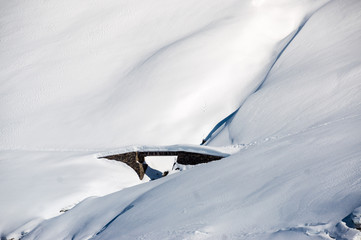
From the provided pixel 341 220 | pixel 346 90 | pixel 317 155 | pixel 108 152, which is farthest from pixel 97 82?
pixel 341 220

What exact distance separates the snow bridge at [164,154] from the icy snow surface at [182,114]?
0.94 feet

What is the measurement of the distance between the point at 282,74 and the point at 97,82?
33.9ft

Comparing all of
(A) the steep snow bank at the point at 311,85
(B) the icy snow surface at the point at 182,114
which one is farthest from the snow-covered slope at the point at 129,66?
(A) the steep snow bank at the point at 311,85

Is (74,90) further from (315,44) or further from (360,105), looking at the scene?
(360,105)

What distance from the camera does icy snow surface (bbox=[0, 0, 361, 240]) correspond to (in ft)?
19.4

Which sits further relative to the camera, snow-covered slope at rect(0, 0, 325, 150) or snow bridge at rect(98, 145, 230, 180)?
snow-covered slope at rect(0, 0, 325, 150)

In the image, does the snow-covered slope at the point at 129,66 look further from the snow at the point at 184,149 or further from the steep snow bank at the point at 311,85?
the steep snow bank at the point at 311,85

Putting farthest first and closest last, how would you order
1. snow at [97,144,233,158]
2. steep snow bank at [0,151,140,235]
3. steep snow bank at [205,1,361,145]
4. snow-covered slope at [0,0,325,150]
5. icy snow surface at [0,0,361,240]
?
snow-covered slope at [0,0,325,150]
steep snow bank at [205,1,361,145]
snow at [97,144,233,158]
steep snow bank at [0,151,140,235]
icy snow surface at [0,0,361,240]

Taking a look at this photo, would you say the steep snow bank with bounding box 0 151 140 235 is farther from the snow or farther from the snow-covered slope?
the snow-covered slope

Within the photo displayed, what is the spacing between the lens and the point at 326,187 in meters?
5.36

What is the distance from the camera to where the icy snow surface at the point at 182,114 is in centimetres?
591

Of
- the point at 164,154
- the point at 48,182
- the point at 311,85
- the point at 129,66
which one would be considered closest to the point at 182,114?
the point at 164,154

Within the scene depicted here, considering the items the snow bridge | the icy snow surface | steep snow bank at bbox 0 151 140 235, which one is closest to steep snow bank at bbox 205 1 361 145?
the icy snow surface

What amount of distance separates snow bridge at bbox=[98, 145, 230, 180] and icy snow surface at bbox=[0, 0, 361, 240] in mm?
287
